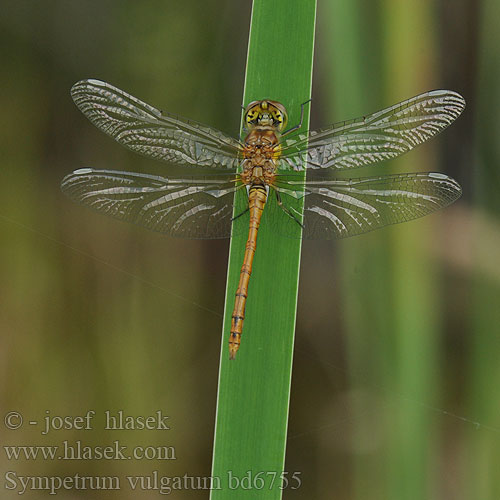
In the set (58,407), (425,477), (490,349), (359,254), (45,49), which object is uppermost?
(45,49)

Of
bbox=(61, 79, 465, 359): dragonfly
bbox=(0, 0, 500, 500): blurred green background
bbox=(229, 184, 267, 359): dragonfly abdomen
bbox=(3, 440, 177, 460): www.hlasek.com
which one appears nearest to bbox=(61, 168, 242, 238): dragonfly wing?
bbox=(61, 79, 465, 359): dragonfly

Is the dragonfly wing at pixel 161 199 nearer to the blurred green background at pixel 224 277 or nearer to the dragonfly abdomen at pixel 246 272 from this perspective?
the dragonfly abdomen at pixel 246 272

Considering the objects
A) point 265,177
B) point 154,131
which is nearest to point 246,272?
point 265,177

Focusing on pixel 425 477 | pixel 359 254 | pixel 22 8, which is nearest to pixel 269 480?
pixel 425 477

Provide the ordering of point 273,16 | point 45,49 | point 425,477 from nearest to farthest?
1. point 273,16
2. point 425,477
3. point 45,49

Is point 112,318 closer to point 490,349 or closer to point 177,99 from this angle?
point 177,99

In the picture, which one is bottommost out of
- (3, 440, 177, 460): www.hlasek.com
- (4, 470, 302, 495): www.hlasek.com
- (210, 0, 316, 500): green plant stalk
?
(4, 470, 302, 495): www.hlasek.com

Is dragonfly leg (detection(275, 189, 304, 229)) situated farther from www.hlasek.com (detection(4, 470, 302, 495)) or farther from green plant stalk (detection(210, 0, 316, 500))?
www.hlasek.com (detection(4, 470, 302, 495))
